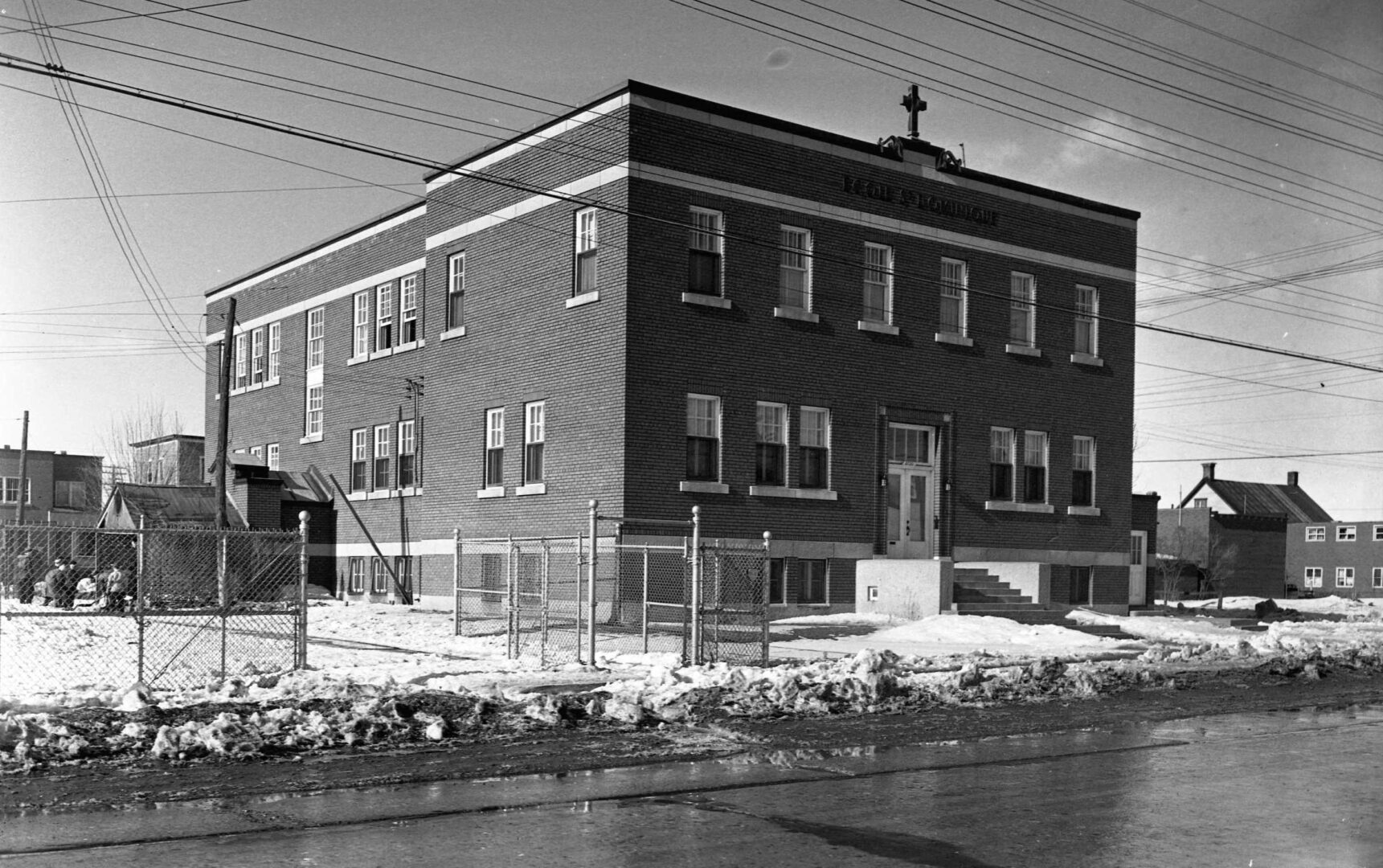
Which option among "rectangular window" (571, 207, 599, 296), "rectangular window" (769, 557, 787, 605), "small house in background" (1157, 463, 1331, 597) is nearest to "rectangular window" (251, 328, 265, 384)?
"rectangular window" (571, 207, 599, 296)

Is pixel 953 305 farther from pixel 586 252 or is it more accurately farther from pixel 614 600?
pixel 614 600

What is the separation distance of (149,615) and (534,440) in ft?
47.8

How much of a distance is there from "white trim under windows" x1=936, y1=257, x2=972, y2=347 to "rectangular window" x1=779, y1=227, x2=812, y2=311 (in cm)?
403

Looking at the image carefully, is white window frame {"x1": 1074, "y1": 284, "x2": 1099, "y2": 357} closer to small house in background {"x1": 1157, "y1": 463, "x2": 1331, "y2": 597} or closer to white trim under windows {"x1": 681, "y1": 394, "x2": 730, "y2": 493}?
white trim under windows {"x1": 681, "y1": 394, "x2": 730, "y2": 493}

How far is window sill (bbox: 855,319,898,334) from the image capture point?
100 ft

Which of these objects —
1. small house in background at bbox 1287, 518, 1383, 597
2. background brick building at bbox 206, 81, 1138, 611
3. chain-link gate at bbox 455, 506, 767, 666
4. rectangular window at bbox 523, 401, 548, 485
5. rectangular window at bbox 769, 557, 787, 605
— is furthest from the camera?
small house in background at bbox 1287, 518, 1383, 597

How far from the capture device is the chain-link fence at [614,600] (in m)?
19.0

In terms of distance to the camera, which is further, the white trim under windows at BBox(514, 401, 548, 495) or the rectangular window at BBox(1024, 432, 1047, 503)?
the rectangular window at BBox(1024, 432, 1047, 503)

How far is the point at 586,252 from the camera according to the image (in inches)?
1115

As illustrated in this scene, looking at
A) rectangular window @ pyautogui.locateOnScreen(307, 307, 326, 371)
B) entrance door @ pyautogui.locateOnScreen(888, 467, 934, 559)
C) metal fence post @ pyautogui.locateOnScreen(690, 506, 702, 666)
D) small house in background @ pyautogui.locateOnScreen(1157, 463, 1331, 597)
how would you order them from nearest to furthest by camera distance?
metal fence post @ pyautogui.locateOnScreen(690, 506, 702, 666)
entrance door @ pyautogui.locateOnScreen(888, 467, 934, 559)
rectangular window @ pyautogui.locateOnScreen(307, 307, 326, 371)
small house in background @ pyautogui.locateOnScreen(1157, 463, 1331, 597)

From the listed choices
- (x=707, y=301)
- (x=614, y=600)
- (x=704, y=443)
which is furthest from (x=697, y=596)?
(x=707, y=301)

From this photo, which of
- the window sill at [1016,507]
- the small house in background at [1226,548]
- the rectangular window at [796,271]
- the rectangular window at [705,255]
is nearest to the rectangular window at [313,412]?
the rectangular window at [705,255]

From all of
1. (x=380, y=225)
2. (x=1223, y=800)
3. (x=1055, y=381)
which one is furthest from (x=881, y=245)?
(x=1223, y=800)

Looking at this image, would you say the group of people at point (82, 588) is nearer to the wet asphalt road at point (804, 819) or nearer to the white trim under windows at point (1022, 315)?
the wet asphalt road at point (804, 819)
